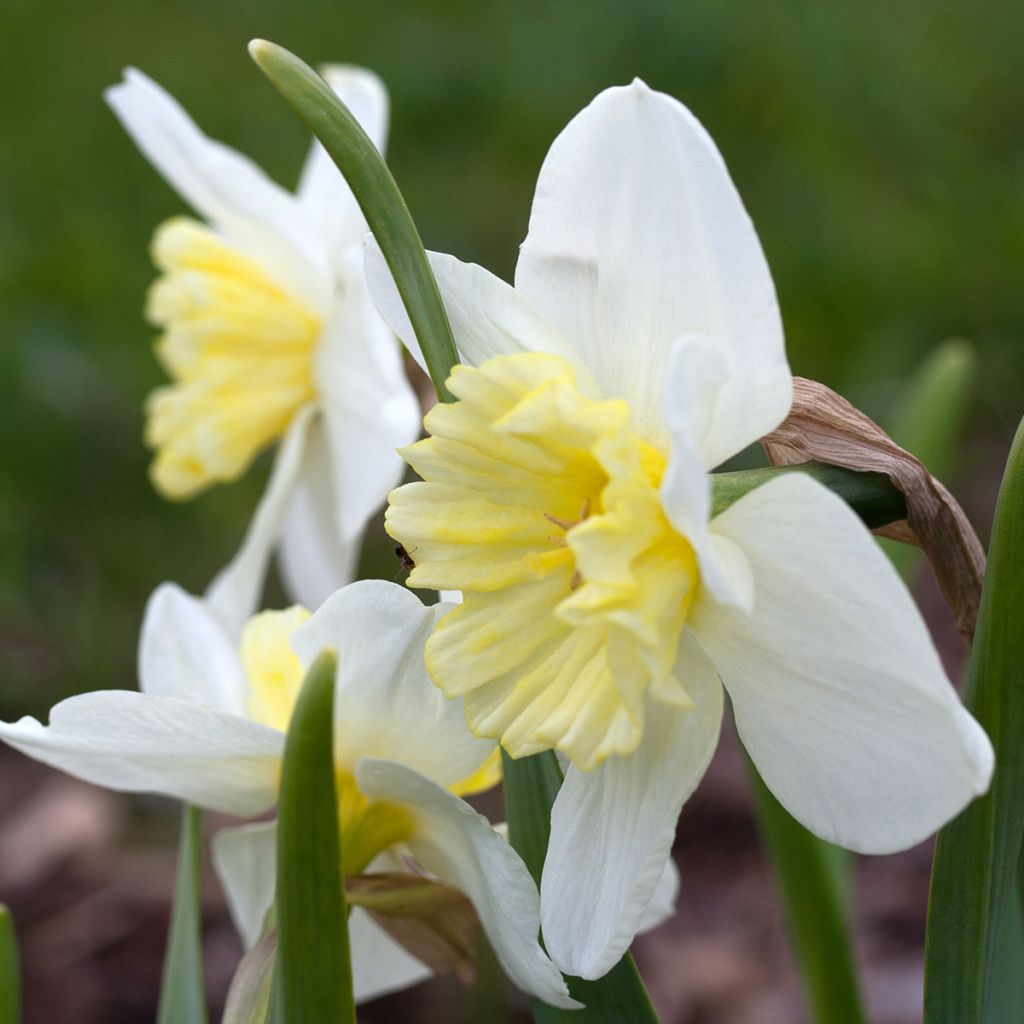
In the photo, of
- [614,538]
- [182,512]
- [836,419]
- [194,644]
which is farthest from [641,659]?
[182,512]

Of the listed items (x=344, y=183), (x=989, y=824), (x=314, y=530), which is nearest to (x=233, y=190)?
(x=344, y=183)

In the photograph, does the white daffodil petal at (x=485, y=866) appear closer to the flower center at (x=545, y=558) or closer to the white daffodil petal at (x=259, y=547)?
the flower center at (x=545, y=558)

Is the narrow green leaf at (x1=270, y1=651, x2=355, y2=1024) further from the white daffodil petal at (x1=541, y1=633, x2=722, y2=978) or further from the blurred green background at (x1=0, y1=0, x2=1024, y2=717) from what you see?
the blurred green background at (x1=0, y1=0, x2=1024, y2=717)

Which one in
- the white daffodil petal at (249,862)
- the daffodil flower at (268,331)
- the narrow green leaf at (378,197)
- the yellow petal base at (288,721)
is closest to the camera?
the narrow green leaf at (378,197)

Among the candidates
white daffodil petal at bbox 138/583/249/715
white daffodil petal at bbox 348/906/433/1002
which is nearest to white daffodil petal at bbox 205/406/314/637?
white daffodil petal at bbox 138/583/249/715

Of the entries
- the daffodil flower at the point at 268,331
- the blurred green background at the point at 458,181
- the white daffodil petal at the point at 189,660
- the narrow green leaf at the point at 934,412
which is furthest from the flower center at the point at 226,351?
the blurred green background at the point at 458,181

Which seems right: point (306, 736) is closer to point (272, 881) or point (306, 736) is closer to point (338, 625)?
point (338, 625)

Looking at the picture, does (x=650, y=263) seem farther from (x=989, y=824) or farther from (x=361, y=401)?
(x=361, y=401)
